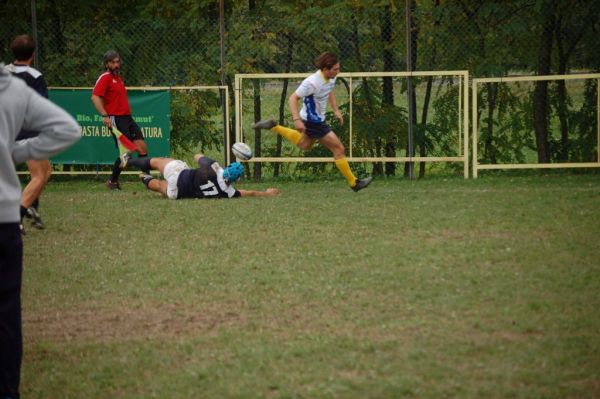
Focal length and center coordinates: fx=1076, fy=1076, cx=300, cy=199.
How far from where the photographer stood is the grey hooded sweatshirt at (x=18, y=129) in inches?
211

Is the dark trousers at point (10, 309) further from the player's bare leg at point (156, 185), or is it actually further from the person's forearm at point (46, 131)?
the player's bare leg at point (156, 185)

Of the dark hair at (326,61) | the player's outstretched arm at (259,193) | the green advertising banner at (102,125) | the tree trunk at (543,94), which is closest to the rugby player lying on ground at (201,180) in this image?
the player's outstretched arm at (259,193)

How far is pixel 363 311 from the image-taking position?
7496 millimetres

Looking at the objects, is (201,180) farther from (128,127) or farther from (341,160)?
(128,127)

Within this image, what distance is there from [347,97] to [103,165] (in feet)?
15.1

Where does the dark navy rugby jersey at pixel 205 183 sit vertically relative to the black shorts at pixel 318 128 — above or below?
below

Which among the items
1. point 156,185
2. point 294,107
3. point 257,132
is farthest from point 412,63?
point 156,185

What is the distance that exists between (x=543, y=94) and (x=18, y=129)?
49.0ft

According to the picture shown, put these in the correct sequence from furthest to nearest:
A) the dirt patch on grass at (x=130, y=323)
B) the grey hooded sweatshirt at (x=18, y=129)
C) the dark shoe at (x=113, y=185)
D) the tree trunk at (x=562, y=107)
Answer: the tree trunk at (x=562, y=107) < the dark shoe at (x=113, y=185) < the dirt patch on grass at (x=130, y=323) < the grey hooded sweatshirt at (x=18, y=129)

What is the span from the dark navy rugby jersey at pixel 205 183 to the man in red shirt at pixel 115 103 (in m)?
2.23

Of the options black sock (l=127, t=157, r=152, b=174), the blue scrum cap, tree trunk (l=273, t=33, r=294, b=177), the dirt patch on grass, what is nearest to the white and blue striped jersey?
the blue scrum cap

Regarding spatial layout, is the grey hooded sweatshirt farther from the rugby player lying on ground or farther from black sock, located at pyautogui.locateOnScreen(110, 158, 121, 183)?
black sock, located at pyautogui.locateOnScreen(110, 158, 121, 183)

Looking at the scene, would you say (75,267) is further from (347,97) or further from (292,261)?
(347,97)

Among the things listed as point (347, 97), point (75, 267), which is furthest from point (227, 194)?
point (75, 267)
